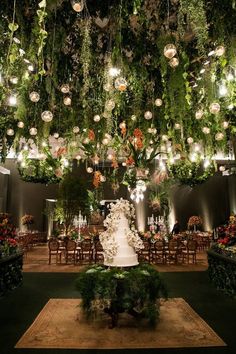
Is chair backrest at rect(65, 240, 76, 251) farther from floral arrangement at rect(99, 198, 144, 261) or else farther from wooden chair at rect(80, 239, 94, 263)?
floral arrangement at rect(99, 198, 144, 261)

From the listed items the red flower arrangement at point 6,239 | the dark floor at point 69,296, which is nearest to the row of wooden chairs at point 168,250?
the dark floor at point 69,296

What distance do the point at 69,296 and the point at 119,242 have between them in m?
2.21

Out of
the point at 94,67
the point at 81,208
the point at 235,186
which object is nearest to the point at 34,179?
the point at 81,208

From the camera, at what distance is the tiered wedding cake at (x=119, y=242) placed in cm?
441

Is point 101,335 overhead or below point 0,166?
below

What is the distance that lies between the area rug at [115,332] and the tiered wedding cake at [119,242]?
0.86 meters

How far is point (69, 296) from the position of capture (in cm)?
589

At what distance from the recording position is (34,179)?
31.3ft

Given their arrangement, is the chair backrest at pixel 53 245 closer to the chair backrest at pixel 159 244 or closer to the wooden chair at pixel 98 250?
the wooden chair at pixel 98 250

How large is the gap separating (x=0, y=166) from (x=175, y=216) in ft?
27.7

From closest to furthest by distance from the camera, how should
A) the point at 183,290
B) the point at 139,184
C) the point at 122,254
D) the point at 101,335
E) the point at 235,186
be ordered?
1. the point at 101,335
2. the point at 122,254
3. the point at 183,290
4. the point at 139,184
5. the point at 235,186

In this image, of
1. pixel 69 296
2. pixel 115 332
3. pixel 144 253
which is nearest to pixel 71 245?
pixel 144 253

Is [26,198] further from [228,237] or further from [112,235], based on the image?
[112,235]

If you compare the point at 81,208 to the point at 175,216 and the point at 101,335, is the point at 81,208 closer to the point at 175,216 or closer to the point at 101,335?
the point at 175,216
